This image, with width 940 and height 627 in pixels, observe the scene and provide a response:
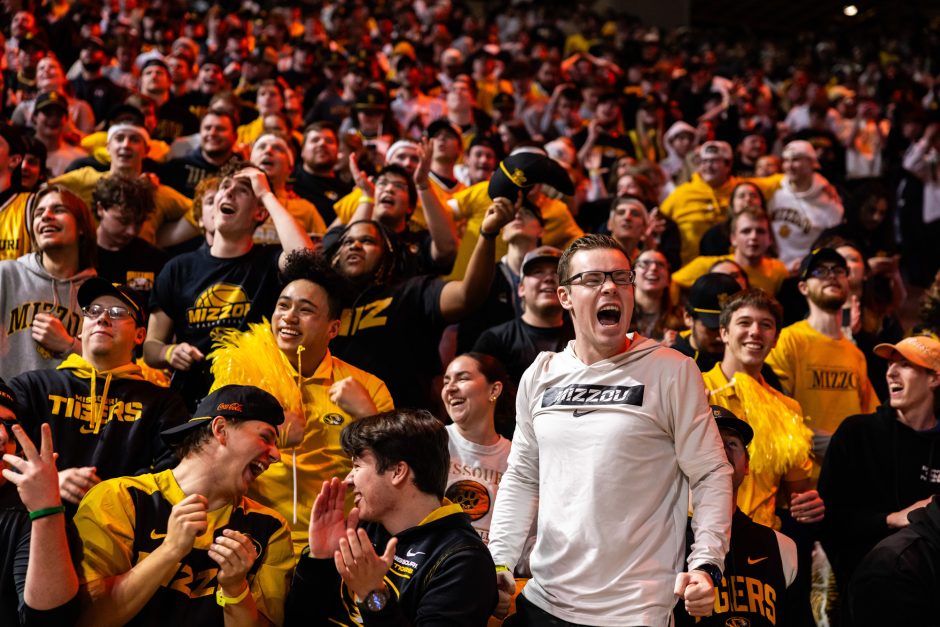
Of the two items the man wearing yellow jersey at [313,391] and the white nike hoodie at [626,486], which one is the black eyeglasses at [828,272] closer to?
the man wearing yellow jersey at [313,391]

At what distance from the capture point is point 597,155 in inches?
441

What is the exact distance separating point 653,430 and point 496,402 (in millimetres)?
2055

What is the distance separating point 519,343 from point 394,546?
8.73 ft

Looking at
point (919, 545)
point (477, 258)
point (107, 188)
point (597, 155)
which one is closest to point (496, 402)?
point (477, 258)

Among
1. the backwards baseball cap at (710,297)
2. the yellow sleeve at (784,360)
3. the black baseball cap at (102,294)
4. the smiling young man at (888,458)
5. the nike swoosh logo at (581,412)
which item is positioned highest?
the black baseball cap at (102,294)

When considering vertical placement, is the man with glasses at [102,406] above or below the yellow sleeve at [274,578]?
above

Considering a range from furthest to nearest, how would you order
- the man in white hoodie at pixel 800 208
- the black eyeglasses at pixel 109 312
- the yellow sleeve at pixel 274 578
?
1. the man in white hoodie at pixel 800 208
2. the black eyeglasses at pixel 109 312
3. the yellow sleeve at pixel 274 578

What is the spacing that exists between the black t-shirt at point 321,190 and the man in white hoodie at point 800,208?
3.58 meters

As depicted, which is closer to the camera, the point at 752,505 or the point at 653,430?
the point at 653,430

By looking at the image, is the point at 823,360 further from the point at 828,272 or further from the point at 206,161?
the point at 206,161

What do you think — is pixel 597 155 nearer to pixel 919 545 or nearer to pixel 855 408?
pixel 855 408

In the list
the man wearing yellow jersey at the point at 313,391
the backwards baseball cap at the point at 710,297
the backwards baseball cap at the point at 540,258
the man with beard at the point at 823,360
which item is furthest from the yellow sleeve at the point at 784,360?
the man wearing yellow jersey at the point at 313,391

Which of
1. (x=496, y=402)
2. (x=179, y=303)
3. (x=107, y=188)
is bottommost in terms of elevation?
(x=496, y=402)

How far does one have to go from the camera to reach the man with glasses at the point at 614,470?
338 centimetres
